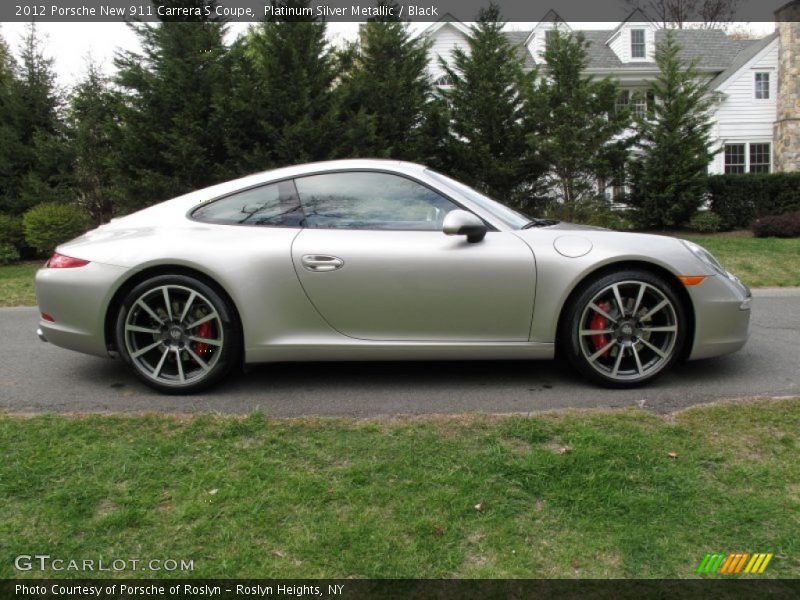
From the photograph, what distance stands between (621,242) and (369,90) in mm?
11580

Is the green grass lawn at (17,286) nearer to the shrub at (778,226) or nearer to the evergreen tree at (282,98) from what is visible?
the evergreen tree at (282,98)

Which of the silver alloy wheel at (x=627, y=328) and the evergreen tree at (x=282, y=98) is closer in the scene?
the silver alloy wheel at (x=627, y=328)

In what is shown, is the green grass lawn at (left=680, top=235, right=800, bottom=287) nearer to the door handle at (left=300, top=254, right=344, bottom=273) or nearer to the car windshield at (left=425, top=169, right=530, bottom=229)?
the car windshield at (left=425, top=169, right=530, bottom=229)

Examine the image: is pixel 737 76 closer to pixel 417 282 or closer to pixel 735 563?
pixel 417 282

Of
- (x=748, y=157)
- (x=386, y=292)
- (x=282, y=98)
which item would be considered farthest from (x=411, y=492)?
(x=748, y=157)

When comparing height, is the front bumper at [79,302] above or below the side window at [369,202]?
below

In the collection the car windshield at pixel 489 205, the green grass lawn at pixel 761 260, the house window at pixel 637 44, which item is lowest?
the green grass lawn at pixel 761 260

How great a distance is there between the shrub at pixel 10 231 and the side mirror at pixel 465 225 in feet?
42.1

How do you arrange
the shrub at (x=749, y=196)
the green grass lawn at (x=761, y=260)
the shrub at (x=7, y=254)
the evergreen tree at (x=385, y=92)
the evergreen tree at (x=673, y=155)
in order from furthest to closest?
the shrub at (x=749, y=196), the evergreen tree at (x=673, y=155), the evergreen tree at (x=385, y=92), the shrub at (x=7, y=254), the green grass lawn at (x=761, y=260)

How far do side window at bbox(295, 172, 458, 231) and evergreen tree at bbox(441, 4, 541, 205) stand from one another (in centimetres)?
1129

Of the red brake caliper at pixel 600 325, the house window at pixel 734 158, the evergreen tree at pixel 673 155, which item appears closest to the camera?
the red brake caliper at pixel 600 325

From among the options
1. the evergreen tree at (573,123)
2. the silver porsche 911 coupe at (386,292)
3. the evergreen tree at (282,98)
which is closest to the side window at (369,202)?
the silver porsche 911 coupe at (386,292)

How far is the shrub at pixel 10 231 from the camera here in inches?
535

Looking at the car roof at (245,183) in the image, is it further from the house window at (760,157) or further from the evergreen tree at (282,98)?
the house window at (760,157)
